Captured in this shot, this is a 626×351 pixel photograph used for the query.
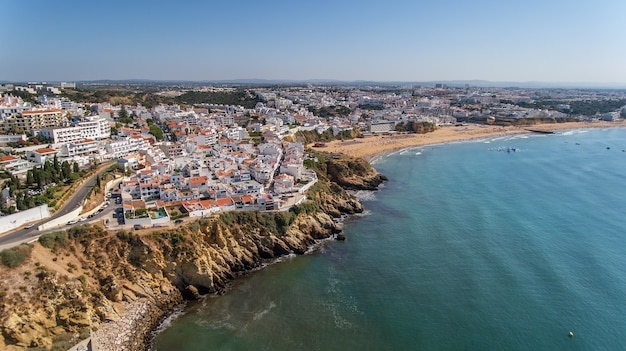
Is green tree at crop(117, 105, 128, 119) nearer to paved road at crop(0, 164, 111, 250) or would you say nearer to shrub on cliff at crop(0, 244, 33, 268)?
paved road at crop(0, 164, 111, 250)

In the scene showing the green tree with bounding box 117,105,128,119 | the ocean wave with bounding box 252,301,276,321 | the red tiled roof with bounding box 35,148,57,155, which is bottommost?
the ocean wave with bounding box 252,301,276,321

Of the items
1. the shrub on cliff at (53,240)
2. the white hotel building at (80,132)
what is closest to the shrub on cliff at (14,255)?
the shrub on cliff at (53,240)

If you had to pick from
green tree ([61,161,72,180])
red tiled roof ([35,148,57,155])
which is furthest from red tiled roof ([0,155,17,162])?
green tree ([61,161,72,180])

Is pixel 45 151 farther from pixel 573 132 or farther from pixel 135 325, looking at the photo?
pixel 573 132

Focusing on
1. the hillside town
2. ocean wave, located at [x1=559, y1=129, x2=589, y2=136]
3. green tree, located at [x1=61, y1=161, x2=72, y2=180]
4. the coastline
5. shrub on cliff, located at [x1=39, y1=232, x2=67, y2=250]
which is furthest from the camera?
ocean wave, located at [x1=559, y1=129, x2=589, y2=136]

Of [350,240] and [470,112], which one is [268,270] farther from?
[470,112]

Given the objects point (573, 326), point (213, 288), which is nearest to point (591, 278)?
point (573, 326)

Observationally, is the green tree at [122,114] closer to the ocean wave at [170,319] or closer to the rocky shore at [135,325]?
the rocky shore at [135,325]

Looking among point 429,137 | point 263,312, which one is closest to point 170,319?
point 263,312
